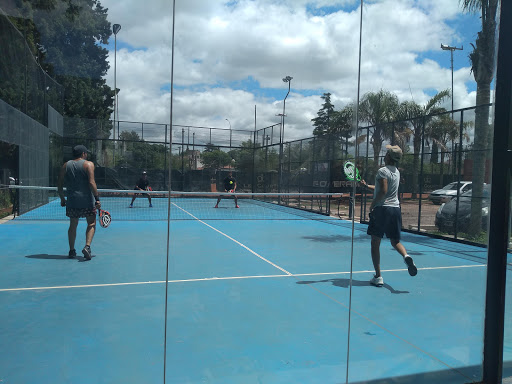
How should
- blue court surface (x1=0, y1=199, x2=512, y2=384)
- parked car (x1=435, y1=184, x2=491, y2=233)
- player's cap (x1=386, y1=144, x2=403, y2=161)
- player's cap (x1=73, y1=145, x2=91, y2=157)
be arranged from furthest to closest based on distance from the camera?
parked car (x1=435, y1=184, x2=491, y2=233) → player's cap (x1=73, y1=145, x2=91, y2=157) → player's cap (x1=386, y1=144, x2=403, y2=161) → blue court surface (x1=0, y1=199, x2=512, y2=384)

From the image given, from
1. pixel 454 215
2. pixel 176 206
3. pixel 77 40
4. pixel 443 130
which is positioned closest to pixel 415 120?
pixel 443 130

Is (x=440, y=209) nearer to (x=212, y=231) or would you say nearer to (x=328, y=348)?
(x=212, y=231)

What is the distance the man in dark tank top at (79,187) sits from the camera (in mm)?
5824

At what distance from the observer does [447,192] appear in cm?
962

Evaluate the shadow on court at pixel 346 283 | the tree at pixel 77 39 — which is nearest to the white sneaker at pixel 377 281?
the shadow on court at pixel 346 283

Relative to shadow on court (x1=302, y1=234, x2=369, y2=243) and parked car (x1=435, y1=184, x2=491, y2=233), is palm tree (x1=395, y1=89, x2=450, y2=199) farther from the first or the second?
shadow on court (x1=302, y1=234, x2=369, y2=243)

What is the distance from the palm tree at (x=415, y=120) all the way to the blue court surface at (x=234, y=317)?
11.6ft

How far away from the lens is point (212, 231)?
383 inches

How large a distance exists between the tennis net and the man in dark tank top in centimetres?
146

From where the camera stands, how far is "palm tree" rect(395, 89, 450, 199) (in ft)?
32.6

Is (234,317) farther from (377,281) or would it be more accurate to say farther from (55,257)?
(55,257)

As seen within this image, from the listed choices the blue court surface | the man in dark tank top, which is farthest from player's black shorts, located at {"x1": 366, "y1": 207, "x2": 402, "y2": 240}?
the man in dark tank top

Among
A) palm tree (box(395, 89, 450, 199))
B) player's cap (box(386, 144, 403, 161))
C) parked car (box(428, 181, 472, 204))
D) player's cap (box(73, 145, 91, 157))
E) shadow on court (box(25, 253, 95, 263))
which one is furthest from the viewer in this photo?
palm tree (box(395, 89, 450, 199))

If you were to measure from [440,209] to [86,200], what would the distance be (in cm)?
780
